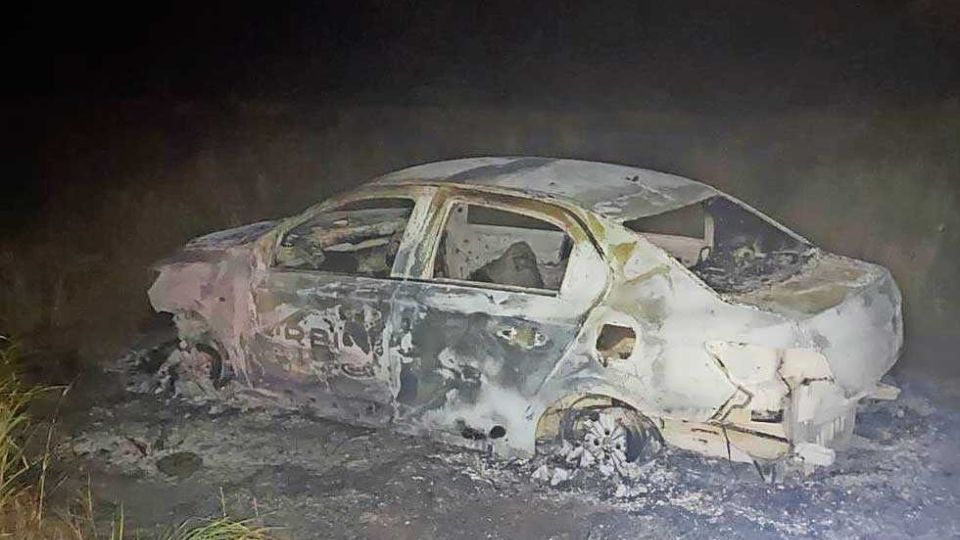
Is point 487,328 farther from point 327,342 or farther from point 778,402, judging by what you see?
point 778,402

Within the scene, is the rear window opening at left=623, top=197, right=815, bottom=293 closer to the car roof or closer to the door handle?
the car roof

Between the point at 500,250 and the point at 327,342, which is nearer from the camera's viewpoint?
the point at 327,342

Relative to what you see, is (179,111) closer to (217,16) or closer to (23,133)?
(217,16)

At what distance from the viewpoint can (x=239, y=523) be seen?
378cm

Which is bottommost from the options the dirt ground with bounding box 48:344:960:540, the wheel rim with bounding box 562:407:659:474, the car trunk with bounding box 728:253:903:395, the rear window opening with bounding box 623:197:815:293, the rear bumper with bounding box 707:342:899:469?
the dirt ground with bounding box 48:344:960:540

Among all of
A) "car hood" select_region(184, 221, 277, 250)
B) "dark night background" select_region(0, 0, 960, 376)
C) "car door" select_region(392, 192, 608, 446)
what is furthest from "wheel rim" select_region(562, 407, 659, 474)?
"car hood" select_region(184, 221, 277, 250)

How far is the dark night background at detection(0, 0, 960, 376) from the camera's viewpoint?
489 centimetres

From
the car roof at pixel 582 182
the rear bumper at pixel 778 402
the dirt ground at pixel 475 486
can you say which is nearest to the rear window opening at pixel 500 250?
the car roof at pixel 582 182

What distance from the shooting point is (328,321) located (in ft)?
14.9

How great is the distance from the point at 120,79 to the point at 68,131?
0.49 metres

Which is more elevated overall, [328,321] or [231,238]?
[231,238]

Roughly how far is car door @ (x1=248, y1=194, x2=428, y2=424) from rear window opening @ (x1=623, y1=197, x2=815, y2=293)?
1.14 metres

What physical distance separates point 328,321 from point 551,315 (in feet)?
3.42

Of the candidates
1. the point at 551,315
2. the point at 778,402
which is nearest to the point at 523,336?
the point at 551,315
